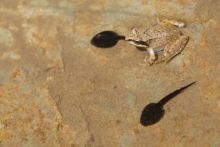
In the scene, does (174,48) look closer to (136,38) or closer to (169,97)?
(136,38)

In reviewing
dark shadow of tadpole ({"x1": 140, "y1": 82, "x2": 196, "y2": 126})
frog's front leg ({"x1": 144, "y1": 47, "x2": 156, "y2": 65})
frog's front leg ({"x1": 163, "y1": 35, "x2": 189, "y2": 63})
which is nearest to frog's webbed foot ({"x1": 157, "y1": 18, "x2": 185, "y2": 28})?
frog's front leg ({"x1": 163, "y1": 35, "x2": 189, "y2": 63})

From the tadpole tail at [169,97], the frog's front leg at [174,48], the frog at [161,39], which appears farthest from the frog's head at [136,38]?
the tadpole tail at [169,97]

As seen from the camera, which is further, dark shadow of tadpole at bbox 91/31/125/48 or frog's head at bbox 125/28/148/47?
dark shadow of tadpole at bbox 91/31/125/48

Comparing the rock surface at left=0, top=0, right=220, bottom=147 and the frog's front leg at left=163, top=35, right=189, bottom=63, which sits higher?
the frog's front leg at left=163, top=35, right=189, bottom=63

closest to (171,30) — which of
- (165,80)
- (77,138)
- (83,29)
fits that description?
(165,80)

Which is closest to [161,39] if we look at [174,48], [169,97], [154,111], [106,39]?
[174,48]

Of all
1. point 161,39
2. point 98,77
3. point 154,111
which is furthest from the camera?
point 161,39

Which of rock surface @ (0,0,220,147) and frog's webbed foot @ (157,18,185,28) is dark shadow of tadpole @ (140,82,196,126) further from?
frog's webbed foot @ (157,18,185,28)
